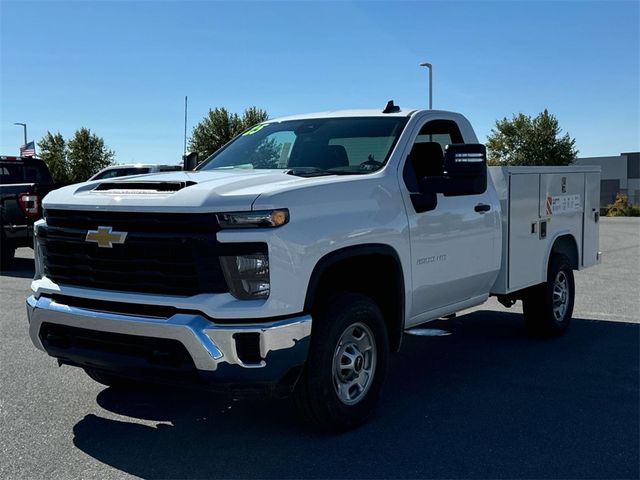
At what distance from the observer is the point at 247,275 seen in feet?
12.3

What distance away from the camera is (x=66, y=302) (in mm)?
4223

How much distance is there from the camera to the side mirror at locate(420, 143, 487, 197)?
15.6 ft

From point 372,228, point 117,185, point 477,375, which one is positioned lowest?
point 477,375

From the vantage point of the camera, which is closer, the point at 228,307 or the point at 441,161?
the point at 228,307

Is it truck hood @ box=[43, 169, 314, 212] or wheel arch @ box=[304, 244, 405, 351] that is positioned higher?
truck hood @ box=[43, 169, 314, 212]

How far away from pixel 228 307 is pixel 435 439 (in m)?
1.57

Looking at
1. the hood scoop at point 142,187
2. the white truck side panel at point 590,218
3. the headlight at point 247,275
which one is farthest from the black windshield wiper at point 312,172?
the white truck side panel at point 590,218

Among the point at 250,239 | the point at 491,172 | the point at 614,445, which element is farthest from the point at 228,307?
the point at 491,172

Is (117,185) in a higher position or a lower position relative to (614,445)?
higher

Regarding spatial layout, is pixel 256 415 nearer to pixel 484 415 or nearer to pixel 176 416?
pixel 176 416

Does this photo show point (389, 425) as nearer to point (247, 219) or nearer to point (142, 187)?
point (247, 219)

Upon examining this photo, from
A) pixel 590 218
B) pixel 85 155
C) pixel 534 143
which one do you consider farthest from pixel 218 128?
pixel 590 218

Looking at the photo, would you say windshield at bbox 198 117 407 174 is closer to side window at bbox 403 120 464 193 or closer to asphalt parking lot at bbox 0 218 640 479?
side window at bbox 403 120 464 193

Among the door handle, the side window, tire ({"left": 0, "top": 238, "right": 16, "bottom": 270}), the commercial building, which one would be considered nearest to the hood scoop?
the side window
